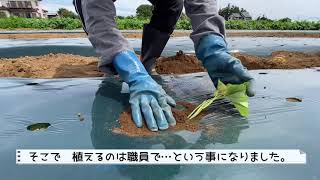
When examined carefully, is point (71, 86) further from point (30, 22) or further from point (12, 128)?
point (30, 22)

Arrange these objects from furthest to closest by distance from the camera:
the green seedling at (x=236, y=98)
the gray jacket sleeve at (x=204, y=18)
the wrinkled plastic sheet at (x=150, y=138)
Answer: the gray jacket sleeve at (x=204, y=18) < the green seedling at (x=236, y=98) < the wrinkled plastic sheet at (x=150, y=138)

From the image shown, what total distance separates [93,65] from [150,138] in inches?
76.7

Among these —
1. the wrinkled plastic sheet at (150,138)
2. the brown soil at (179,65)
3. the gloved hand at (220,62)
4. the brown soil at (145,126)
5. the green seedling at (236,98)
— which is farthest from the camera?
the brown soil at (179,65)

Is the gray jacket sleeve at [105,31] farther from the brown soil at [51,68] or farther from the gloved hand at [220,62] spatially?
the brown soil at [51,68]

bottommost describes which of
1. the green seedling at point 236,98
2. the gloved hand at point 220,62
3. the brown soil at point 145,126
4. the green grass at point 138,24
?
the green grass at point 138,24

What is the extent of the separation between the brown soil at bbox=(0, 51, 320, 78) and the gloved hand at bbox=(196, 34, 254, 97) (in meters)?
0.92

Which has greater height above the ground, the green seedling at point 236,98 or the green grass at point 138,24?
the green seedling at point 236,98

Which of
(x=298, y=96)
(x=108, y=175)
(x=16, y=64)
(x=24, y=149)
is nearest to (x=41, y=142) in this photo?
(x=24, y=149)

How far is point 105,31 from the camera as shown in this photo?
1.35 m

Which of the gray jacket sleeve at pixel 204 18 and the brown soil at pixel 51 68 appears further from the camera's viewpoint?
the brown soil at pixel 51 68

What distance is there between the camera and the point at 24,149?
93 centimetres

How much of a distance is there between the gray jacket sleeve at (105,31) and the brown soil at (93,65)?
945 millimetres

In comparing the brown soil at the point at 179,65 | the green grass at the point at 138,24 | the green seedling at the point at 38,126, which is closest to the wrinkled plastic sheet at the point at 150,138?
the green seedling at the point at 38,126
